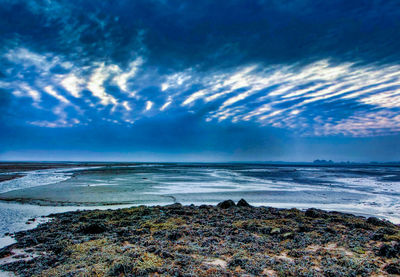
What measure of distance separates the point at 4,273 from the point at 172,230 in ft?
17.6

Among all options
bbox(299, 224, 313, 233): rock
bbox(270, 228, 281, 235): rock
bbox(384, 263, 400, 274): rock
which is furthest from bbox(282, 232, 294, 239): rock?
bbox(384, 263, 400, 274): rock

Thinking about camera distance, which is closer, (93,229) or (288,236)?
(288,236)

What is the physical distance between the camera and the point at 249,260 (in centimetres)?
663

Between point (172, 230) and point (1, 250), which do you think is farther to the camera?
point (172, 230)

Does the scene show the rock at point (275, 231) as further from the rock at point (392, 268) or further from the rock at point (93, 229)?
the rock at point (93, 229)

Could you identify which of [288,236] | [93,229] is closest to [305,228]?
[288,236]

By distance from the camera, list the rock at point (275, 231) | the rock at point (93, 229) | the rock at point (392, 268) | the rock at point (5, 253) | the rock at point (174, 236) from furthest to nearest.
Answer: the rock at point (93, 229) < the rock at point (275, 231) < the rock at point (174, 236) < the rock at point (5, 253) < the rock at point (392, 268)

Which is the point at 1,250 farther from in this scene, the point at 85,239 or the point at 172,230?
the point at 172,230

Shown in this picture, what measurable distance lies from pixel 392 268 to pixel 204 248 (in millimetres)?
5220

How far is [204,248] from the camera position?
25.0ft

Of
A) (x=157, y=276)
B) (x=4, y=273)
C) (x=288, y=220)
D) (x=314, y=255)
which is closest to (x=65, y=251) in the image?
(x=4, y=273)

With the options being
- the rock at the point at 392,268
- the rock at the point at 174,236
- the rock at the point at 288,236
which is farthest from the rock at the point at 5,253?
the rock at the point at 392,268

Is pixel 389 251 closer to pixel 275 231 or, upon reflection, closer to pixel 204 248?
pixel 275 231

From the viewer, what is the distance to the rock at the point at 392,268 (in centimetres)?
597
